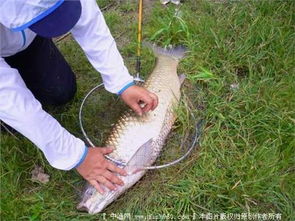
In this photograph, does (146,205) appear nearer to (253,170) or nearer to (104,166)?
(104,166)

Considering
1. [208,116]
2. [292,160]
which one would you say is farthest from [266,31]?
[292,160]

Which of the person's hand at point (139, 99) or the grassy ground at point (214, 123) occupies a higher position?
the person's hand at point (139, 99)

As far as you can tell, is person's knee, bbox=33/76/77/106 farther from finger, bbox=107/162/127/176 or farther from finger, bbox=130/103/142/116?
finger, bbox=107/162/127/176

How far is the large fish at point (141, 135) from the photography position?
7.04 ft

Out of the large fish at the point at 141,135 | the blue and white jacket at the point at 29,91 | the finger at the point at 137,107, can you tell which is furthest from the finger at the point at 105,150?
the finger at the point at 137,107

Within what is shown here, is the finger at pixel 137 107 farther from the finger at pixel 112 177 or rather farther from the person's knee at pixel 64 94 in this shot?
the person's knee at pixel 64 94

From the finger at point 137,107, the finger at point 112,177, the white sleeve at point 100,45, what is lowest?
the finger at point 112,177

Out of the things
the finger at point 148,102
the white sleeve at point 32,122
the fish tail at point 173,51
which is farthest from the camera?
the fish tail at point 173,51

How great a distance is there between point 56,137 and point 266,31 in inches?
63.1

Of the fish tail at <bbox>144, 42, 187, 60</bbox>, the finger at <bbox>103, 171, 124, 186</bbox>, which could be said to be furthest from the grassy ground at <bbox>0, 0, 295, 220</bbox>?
the finger at <bbox>103, 171, 124, 186</bbox>

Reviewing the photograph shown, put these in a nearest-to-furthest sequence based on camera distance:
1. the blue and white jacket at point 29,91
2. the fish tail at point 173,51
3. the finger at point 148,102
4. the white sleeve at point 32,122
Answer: the blue and white jacket at point 29,91, the white sleeve at point 32,122, the finger at point 148,102, the fish tail at point 173,51

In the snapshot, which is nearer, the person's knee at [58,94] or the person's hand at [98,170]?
the person's hand at [98,170]

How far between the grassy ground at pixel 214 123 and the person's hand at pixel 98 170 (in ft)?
0.65

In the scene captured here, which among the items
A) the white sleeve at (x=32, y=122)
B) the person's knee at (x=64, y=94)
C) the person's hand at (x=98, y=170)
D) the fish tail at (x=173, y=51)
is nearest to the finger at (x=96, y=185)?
the person's hand at (x=98, y=170)
